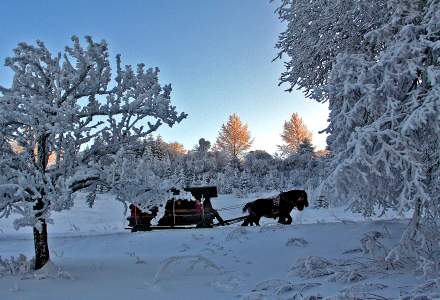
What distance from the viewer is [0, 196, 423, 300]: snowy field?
5789 millimetres

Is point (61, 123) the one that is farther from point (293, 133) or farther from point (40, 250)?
point (293, 133)

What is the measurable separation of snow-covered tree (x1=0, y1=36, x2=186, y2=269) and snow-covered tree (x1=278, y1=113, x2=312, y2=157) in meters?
Result: 47.9

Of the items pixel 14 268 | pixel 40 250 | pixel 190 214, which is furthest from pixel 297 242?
pixel 190 214

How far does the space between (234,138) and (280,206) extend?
43.7m

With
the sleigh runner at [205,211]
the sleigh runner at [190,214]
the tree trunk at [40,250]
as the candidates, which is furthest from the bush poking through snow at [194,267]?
the sleigh runner at [190,214]

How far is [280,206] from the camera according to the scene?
13.8m

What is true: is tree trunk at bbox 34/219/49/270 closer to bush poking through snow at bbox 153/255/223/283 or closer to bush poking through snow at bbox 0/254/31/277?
bush poking through snow at bbox 0/254/31/277

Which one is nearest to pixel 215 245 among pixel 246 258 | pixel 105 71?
pixel 246 258

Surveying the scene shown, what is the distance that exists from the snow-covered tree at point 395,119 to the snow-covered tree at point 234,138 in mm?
50185

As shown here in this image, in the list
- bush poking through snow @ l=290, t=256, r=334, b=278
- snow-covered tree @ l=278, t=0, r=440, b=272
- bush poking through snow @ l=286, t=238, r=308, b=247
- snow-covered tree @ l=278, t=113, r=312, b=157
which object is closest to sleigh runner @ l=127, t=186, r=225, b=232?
bush poking through snow @ l=286, t=238, r=308, b=247

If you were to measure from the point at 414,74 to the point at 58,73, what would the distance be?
4.98 m

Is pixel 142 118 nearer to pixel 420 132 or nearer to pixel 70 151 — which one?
pixel 70 151

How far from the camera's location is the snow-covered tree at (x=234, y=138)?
57344 millimetres

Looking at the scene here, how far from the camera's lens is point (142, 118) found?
7.49 metres
